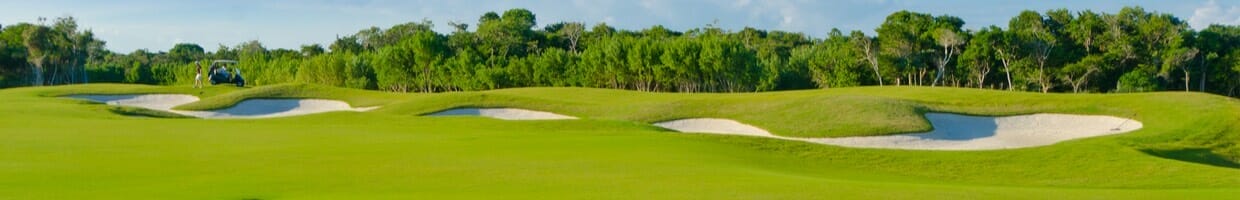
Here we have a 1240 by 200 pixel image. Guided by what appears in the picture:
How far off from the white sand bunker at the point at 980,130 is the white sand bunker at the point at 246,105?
780 inches

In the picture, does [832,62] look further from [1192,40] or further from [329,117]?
[329,117]

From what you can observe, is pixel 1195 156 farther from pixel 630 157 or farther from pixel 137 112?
pixel 137 112

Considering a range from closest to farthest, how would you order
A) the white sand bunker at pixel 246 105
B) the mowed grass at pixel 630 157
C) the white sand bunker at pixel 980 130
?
the mowed grass at pixel 630 157 < the white sand bunker at pixel 980 130 < the white sand bunker at pixel 246 105

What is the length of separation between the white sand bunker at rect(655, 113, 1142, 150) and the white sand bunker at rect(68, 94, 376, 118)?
65.0 ft

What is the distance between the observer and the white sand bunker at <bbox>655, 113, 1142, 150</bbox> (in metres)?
29.5

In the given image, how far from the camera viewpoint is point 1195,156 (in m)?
28.4

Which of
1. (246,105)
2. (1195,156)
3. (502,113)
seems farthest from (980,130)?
(246,105)

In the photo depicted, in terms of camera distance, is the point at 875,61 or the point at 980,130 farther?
the point at 875,61

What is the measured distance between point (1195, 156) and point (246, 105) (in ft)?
125

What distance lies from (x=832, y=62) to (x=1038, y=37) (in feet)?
51.4

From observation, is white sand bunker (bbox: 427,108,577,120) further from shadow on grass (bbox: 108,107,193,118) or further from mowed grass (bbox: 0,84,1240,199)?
shadow on grass (bbox: 108,107,193,118)

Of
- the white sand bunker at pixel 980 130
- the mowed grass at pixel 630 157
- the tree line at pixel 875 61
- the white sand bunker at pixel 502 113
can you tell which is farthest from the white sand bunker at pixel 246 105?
the tree line at pixel 875 61

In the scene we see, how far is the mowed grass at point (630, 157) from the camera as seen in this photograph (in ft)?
47.9

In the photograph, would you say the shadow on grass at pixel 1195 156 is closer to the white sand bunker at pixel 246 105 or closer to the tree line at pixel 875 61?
the white sand bunker at pixel 246 105
